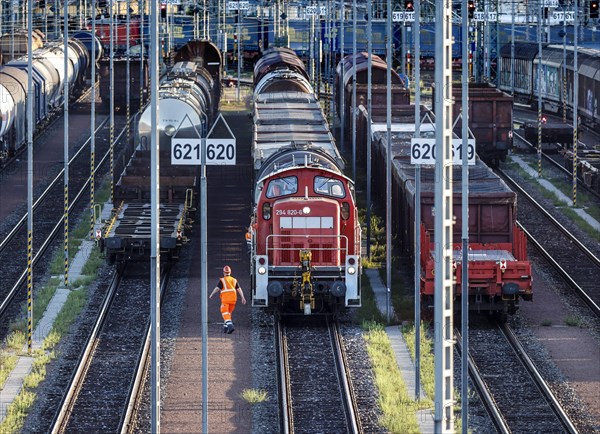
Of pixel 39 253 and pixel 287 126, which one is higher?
pixel 287 126

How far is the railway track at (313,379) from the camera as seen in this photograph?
990 inches

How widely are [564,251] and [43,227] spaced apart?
16436 mm

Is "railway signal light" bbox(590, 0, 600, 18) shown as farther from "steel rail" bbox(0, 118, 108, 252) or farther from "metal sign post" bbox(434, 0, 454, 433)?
"metal sign post" bbox(434, 0, 454, 433)

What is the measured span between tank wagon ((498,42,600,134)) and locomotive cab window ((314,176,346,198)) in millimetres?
35035

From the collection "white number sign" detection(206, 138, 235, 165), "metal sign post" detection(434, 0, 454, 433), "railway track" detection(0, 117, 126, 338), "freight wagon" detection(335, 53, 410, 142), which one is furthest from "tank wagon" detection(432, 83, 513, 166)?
"metal sign post" detection(434, 0, 454, 433)

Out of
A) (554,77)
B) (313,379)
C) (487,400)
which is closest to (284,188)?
(313,379)

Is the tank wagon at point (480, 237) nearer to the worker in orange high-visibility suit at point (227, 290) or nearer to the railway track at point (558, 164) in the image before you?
the worker in orange high-visibility suit at point (227, 290)

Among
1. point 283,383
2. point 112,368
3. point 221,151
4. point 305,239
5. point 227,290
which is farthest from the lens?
point 305,239

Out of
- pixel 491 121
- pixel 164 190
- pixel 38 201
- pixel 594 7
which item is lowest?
pixel 38 201

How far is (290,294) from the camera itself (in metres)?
31.8

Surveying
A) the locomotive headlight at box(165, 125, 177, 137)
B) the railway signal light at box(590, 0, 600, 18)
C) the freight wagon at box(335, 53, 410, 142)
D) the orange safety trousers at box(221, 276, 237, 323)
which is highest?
the railway signal light at box(590, 0, 600, 18)

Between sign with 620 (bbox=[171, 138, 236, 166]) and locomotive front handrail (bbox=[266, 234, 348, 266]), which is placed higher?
sign with 620 (bbox=[171, 138, 236, 166])

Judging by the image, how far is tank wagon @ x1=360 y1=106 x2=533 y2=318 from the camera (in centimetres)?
3142

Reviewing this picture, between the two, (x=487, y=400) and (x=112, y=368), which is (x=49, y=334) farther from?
(x=487, y=400)
